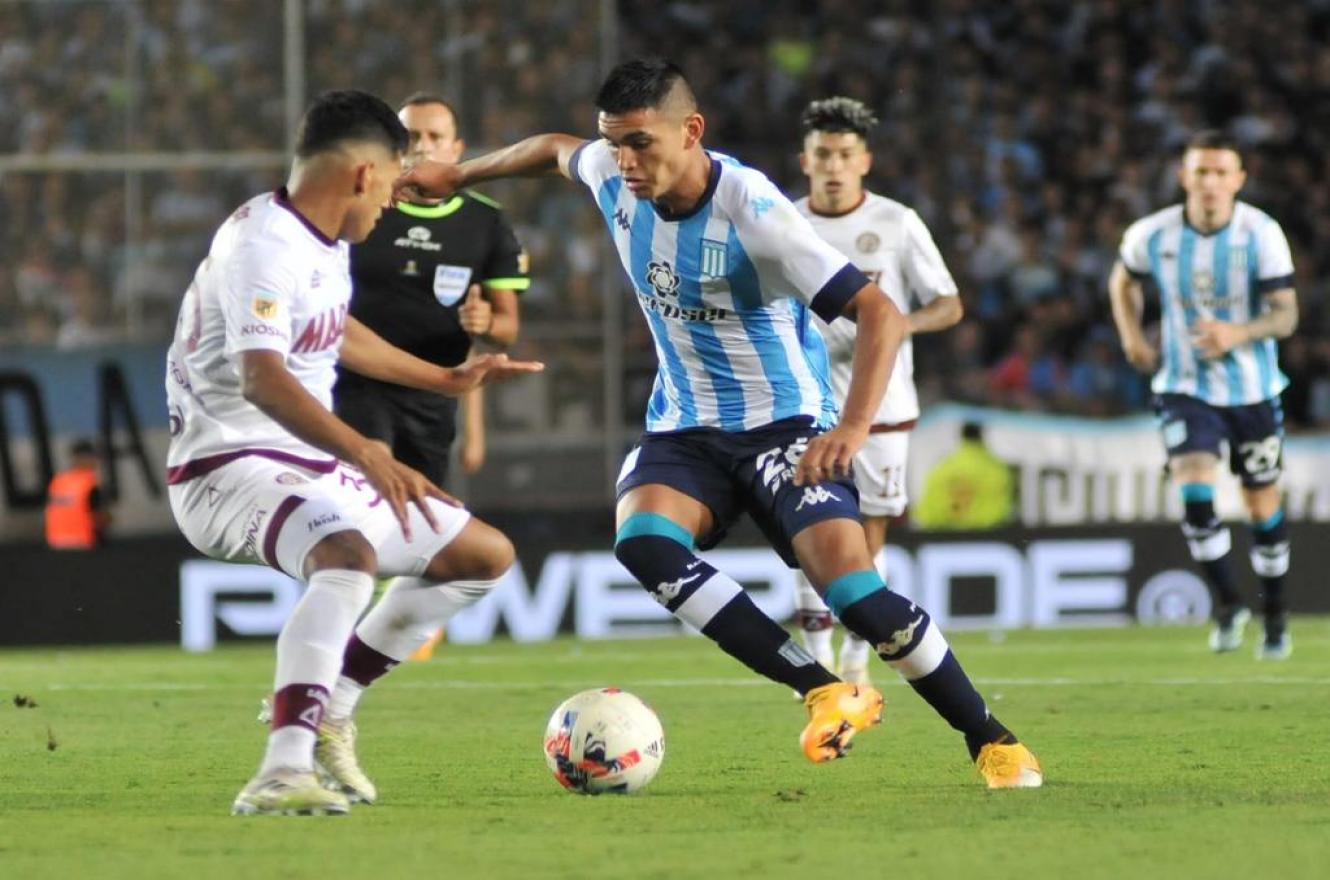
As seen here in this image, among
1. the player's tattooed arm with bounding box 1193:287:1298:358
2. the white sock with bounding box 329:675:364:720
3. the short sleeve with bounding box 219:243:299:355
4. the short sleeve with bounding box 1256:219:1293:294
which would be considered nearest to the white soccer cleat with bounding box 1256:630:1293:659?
the player's tattooed arm with bounding box 1193:287:1298:358

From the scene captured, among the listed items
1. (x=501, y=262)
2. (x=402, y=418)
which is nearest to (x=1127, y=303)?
(x=501, y=262)

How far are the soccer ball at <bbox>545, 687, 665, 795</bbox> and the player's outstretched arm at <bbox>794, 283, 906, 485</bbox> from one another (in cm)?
79

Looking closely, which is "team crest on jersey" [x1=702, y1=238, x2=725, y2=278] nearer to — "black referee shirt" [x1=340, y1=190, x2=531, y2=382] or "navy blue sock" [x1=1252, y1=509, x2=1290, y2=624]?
"black referee shirt" [x1=340, y1=190, x2=531, y2=382]

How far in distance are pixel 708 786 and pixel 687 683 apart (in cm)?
383

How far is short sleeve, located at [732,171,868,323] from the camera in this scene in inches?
242

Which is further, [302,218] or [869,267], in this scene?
[869,267]

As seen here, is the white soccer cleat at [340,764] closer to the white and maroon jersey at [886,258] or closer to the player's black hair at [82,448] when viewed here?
the white and maroon jersey at [886,258]

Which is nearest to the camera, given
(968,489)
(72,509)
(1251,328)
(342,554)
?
(342,554)

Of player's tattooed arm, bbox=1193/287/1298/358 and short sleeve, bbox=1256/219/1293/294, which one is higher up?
short sleeve, bbox=1256/219/1293/294

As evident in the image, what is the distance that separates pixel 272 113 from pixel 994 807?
32.8 feet

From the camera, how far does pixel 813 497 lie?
633 cm

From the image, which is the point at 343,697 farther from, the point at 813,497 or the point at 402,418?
the point at 402,418

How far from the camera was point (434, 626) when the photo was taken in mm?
6238

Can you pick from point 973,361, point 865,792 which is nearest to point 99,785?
point 865,792
